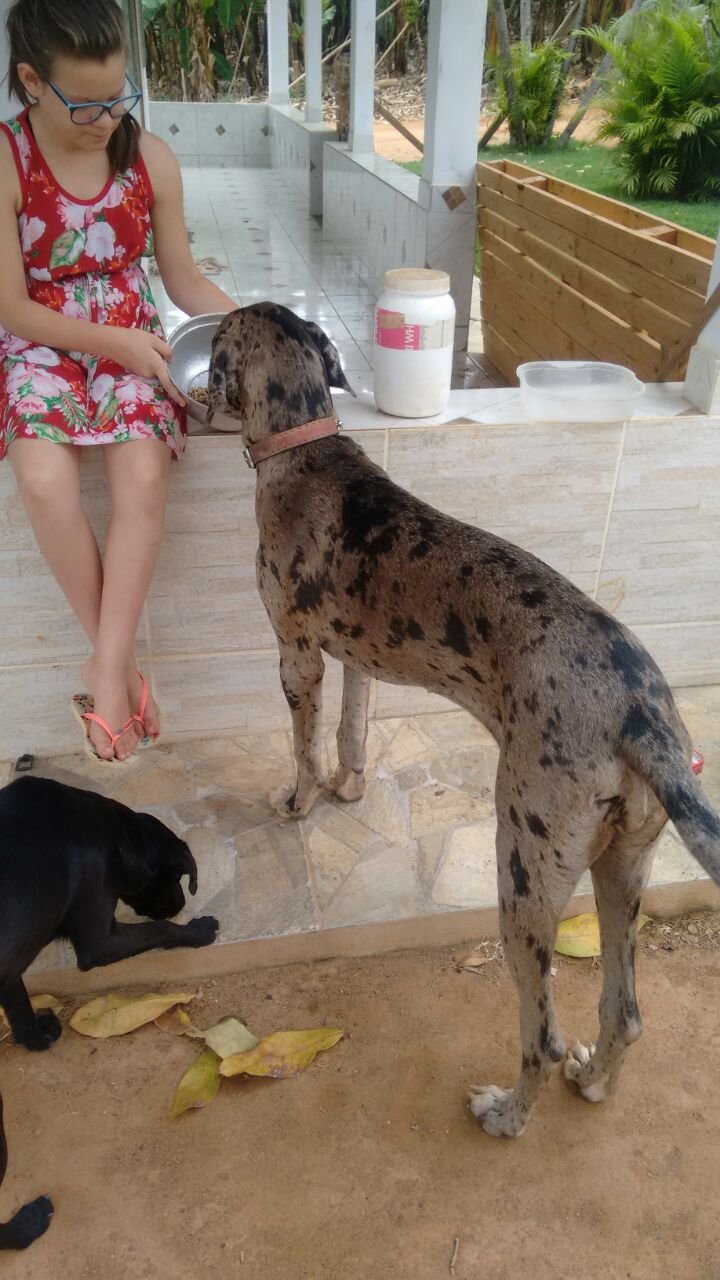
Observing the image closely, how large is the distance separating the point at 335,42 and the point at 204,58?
5559 millimetres

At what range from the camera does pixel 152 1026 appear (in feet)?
8.22

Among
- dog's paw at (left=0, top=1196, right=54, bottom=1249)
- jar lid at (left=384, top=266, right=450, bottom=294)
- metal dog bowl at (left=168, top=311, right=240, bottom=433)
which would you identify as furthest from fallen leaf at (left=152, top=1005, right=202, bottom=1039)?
jar lid at (left=384, top=266, right=450, bottom=294)

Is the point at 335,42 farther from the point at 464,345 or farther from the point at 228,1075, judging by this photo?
the point at 228,1075

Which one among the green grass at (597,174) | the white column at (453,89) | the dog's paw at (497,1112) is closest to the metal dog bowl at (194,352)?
the dog's paw at (497,1112)

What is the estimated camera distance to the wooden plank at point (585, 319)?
4766 mm

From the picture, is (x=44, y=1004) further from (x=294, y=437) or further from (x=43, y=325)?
(x=43, y=325)

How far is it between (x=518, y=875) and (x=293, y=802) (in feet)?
4.23

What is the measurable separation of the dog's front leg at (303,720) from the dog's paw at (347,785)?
59 mm

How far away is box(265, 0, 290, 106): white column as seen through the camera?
46.8ft

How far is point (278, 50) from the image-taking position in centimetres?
1514

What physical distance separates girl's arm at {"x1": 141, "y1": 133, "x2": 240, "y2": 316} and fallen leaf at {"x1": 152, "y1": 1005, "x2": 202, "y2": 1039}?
2031mm

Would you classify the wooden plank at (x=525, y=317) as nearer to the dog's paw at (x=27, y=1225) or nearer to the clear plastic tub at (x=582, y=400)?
the clear plastic tub at (x=582, y=400)

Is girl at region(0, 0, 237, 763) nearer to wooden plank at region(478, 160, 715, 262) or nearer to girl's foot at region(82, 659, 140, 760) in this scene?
girl's foot at region(82, 659, 140, 760)

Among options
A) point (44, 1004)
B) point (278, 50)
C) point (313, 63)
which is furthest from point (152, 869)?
point (278, 50)
